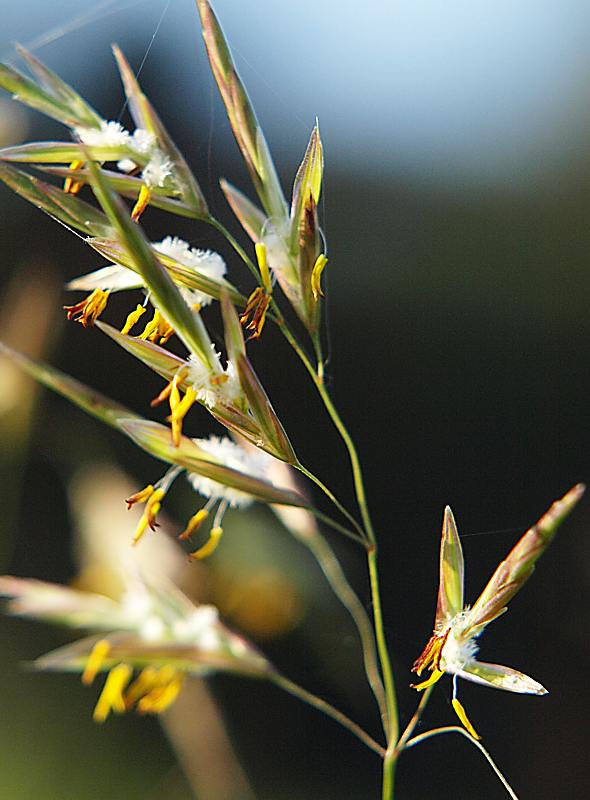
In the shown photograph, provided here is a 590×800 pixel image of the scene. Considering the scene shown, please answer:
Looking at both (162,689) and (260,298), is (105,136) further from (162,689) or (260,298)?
(162,689)

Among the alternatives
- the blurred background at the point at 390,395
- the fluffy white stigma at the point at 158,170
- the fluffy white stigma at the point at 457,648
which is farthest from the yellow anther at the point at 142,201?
the blurred background at the point at 390,395

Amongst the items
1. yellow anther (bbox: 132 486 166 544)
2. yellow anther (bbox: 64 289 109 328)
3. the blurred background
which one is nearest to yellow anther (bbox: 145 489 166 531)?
yellow anther (bbox: 132 486 166 544)

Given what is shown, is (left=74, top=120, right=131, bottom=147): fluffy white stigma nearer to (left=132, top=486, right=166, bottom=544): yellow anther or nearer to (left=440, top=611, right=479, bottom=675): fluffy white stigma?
(left=132, top=486, right=166, bottom=544): yellow anther

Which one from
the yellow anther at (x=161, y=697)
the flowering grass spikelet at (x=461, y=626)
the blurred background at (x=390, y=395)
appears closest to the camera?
the flowering grass spikelet at (x=461, y=626)

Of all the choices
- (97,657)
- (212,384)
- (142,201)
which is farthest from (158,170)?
(97,657)

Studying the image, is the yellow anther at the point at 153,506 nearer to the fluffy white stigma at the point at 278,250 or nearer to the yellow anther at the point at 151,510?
the yellow anther at the point at 151,510

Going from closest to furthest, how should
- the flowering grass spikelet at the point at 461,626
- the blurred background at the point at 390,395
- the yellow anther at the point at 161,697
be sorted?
the flowering grass spikelet at the point at 461,626, the yellow anther at the point at 161,697, the blurred background at the point at 390,395
